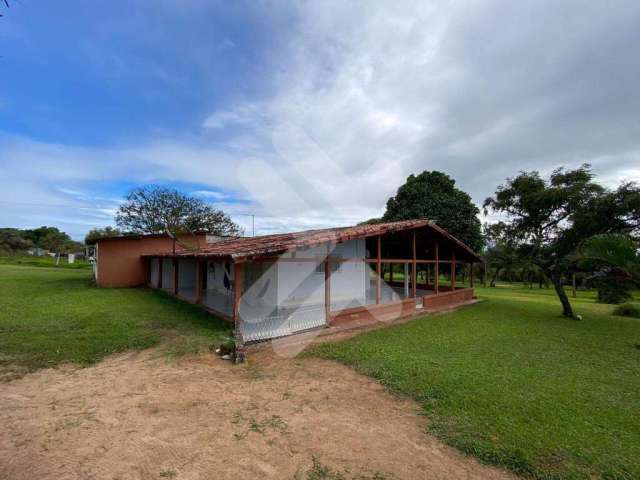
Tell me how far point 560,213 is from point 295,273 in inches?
494

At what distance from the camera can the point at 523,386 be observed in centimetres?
548

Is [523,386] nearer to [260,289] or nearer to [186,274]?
[260,289]

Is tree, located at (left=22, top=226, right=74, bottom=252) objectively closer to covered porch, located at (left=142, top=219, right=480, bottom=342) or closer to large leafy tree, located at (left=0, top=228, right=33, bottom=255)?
large leafy tree, located at (left=0, top=228, right=33, bottom=255)

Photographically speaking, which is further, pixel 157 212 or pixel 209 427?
pixel 157 212

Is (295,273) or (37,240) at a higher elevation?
(37,240)

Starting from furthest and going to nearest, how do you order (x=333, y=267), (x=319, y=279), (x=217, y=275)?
1. (x=217, y=275)
2. (x=333, y=267)
3. (x=319, y=279)

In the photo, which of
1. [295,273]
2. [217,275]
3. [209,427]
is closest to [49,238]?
[217,275]

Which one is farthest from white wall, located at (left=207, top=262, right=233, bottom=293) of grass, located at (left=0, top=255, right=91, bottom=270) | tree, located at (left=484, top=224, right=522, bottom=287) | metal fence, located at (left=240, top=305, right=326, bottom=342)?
grass, located at (left=0, top=255, right=91, bottom=270)

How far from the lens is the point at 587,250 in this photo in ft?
28.6

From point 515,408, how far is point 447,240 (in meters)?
10.1

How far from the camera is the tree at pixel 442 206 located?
1944 cm

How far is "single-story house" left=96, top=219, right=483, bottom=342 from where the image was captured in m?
8.97

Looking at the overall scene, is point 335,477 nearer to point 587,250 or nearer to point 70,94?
point 587,250

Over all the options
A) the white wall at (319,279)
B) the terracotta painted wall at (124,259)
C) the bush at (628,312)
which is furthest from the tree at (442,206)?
the terracotta painted wall at (124,259)
